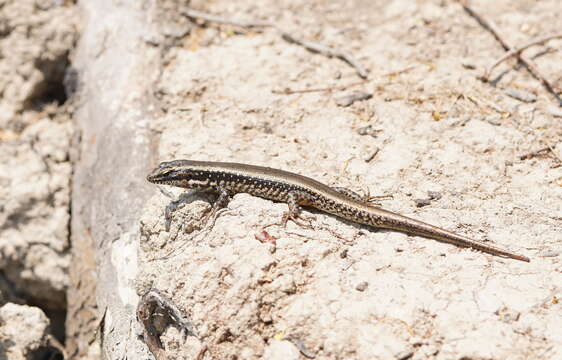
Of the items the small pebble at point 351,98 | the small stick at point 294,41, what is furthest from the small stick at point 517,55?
the small stick at point 294,41

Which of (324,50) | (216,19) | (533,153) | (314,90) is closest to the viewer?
(533,153)

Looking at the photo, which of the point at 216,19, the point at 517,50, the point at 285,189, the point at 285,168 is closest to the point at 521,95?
the point at 517,50

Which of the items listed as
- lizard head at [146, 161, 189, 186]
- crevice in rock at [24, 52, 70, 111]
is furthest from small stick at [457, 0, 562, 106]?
crevice in rock at [24, 52, 70, 111]

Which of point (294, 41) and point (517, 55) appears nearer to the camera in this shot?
point (517, 55)

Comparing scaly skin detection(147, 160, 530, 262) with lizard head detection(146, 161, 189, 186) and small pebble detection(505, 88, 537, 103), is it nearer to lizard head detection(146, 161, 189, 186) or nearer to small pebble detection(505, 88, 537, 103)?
lizard head detection(146, 161, 189, 186)

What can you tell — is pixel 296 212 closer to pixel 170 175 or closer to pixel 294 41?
pixel 170 175

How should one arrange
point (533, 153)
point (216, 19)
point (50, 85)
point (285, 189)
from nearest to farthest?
point (285, 189), point (533, 153), point (216, 19), point (50, 85)
